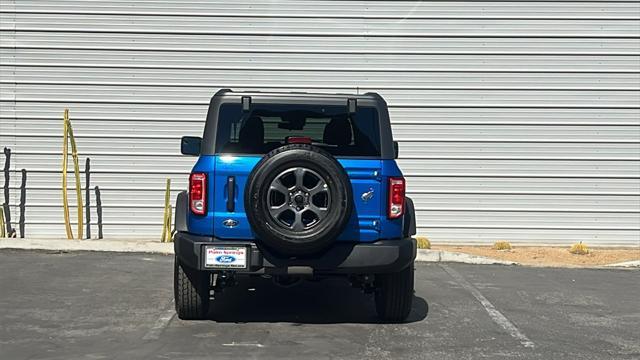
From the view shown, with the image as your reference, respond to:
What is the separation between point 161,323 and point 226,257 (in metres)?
1.01

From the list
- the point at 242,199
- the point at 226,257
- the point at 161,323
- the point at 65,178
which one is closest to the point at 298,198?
the point at 242,199

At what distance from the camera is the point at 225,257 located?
262 inches

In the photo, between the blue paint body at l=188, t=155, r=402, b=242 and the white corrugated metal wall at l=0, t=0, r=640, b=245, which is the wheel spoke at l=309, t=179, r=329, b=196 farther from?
the white corrugated metal wall at l=0, t=0, r=640, b=245

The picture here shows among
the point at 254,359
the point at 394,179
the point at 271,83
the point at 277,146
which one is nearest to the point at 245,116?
the point at 277,146

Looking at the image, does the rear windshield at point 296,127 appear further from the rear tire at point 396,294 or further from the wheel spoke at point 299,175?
the rear tire at point 396,294

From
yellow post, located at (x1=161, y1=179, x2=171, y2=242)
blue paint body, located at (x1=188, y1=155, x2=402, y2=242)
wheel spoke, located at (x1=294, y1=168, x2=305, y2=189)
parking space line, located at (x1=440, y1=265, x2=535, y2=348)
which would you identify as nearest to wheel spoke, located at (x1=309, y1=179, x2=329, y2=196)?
wheel spoke, located at (x1=294, y1=168, x2=305, y2=189)

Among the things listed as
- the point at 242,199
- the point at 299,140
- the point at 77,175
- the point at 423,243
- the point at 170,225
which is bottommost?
the point at 423,243

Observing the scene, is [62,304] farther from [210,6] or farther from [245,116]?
[210,6]

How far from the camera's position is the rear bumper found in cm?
666

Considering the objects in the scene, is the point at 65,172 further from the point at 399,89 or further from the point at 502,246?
the point at 502,246

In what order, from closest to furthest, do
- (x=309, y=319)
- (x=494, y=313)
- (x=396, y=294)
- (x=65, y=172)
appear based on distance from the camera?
(x=396, y=294)
(x=309, y=319)
(x=494, y=313)
(x=65, y=172)

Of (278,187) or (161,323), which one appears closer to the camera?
(278,187)

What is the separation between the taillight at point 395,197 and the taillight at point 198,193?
4.73ft

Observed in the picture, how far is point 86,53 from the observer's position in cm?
1318
